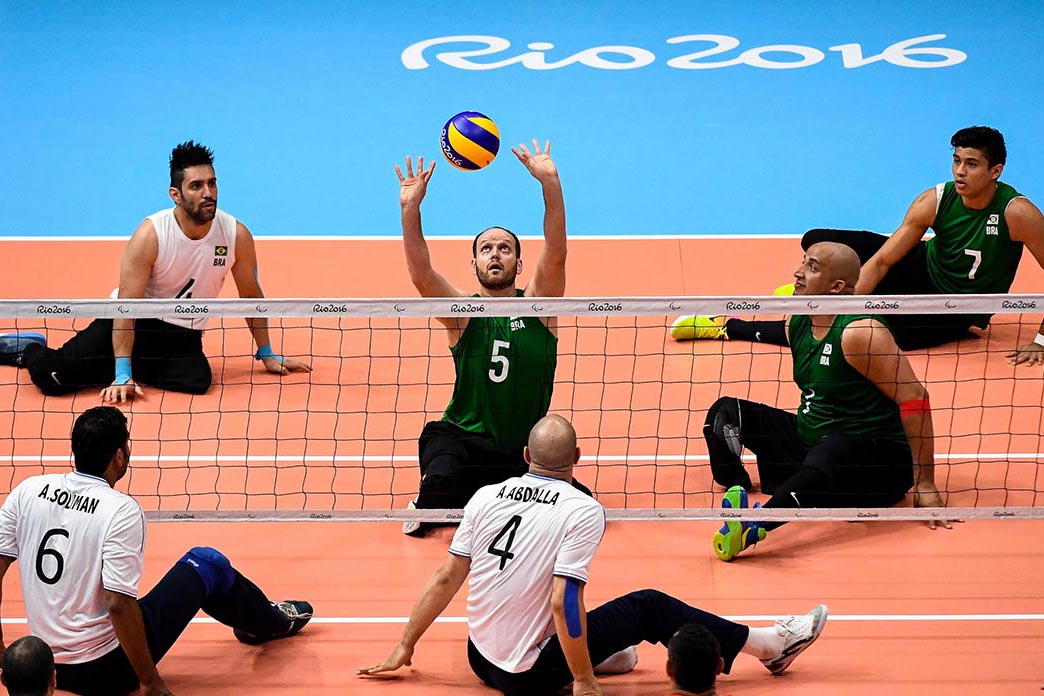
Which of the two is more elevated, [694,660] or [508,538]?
[508,538]

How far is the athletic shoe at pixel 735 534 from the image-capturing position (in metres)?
8.02

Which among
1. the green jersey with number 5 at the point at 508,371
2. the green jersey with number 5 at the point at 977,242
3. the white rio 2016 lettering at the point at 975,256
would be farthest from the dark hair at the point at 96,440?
the white rio 2016 lettering at the point at 975,256

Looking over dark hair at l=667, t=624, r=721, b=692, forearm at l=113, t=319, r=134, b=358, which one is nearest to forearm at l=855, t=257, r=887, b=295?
forearm at l=113, t=319, r=134, b=358

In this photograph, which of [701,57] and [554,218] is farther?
[701,57]

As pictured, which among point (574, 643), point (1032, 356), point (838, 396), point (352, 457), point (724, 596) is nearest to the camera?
point (574, 643)

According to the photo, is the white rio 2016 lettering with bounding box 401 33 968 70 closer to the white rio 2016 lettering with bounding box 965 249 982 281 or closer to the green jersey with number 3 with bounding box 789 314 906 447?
the white rio 2016 lettering with bounding box 965 249 982 281

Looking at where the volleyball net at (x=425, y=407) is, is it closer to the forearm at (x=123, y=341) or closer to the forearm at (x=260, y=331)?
the forearm at (x=260, y=331)

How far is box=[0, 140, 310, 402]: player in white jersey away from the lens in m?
10.2

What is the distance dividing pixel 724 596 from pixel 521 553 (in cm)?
179

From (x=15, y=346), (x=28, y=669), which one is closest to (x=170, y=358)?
(x=15, y=346)

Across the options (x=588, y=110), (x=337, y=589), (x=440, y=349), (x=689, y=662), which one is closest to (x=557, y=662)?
(x=689, y=662)

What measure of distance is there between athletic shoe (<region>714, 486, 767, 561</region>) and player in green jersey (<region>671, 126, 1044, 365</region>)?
2912 millimetres

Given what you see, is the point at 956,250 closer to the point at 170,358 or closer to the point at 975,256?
the point at 975,256

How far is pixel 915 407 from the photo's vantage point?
27.0ft
